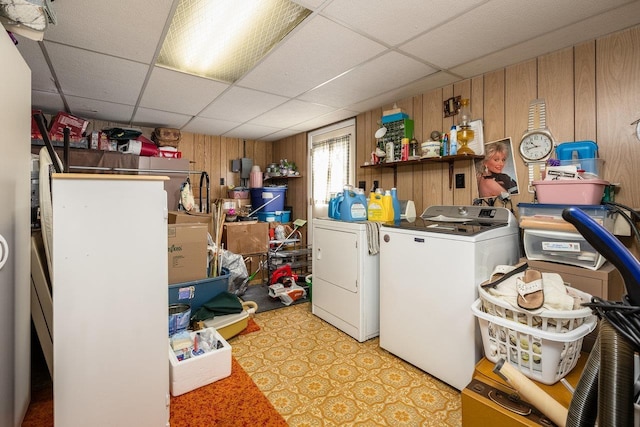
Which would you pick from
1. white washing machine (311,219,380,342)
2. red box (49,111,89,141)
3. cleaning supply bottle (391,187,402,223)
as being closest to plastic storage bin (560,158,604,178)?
cleaning supply bottle (391,187,402,223)

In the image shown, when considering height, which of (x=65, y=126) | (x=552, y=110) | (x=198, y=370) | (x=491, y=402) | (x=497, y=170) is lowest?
(x=198, y=370)

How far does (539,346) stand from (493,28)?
68.0 inches

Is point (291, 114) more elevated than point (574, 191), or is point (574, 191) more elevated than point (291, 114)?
point (291, 114)

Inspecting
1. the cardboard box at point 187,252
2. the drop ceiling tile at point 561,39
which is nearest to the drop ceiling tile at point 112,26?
the cardboard box at point 187,252

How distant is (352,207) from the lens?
260 cm

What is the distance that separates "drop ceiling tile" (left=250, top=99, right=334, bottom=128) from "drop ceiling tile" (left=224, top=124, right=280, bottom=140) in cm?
22

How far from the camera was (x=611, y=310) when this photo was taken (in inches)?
25.7

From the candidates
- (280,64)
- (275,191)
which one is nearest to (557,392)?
(280,64)

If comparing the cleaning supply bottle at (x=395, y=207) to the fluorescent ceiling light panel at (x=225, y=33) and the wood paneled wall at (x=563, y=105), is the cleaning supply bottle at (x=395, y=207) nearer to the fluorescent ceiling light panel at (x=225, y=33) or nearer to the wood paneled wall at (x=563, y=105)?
the wood paneled wall at (x=563, y=105)

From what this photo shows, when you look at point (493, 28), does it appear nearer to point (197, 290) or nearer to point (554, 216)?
point (554, 216)

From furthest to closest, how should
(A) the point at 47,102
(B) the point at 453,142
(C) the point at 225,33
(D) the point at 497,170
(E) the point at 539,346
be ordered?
(A) the point at 47,102 → (B) the point at 453,142 → (D) the point at 497,170 → (C) the point at 225,33 → (E) the point at 539,346

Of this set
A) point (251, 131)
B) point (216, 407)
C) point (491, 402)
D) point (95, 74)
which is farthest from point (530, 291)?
point (251, 131)

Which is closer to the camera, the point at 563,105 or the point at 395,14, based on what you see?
the point at 395,14

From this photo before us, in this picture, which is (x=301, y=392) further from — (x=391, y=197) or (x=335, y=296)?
(x=391, y=197)
